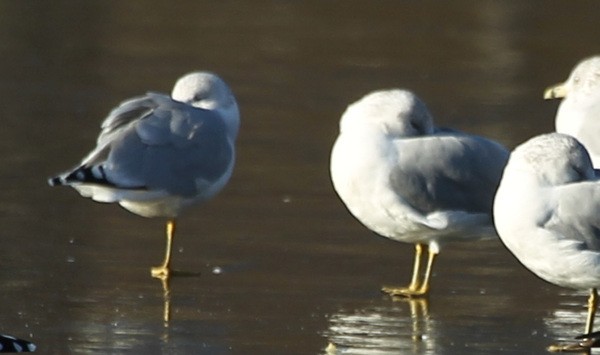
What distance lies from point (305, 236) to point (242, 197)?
1172mm

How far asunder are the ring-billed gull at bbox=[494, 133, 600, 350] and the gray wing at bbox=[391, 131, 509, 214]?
111 centimetres

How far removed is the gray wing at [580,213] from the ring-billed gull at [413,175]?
1279mm

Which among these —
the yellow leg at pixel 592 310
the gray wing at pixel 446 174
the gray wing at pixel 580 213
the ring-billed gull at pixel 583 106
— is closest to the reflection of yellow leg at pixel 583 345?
the yellow leg at pixel 592 310

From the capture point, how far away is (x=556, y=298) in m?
8.43

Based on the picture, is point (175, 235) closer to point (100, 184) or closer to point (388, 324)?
point (100, 184)

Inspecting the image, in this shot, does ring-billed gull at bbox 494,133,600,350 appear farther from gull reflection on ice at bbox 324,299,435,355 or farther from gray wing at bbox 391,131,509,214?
gray wing at bbox 391,131,509,214

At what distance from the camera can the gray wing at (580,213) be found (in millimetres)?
7156

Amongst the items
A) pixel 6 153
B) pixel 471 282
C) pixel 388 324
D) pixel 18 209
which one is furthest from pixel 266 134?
pixel 388 324

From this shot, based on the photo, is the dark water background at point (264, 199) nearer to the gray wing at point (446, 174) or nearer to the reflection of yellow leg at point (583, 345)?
the reflection of yellow leg at point (583, 345)

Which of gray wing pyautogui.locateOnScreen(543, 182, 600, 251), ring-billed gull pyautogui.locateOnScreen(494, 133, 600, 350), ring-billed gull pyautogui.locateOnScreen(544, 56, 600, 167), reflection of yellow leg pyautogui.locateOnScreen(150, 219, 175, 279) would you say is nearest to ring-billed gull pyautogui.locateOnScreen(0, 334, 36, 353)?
ring-billed gull pyautogui.locateOnScreen(494, 133, 600, 350)

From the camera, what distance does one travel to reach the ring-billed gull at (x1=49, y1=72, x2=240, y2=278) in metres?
8.59

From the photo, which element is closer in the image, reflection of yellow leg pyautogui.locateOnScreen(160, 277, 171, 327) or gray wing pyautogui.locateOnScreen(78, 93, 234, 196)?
reflection of yellow leg pyautogui.locateOnScreen(160, 277, 171, 327)

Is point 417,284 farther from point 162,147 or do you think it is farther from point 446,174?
point 162,147

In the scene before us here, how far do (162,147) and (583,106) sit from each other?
2752 mm
